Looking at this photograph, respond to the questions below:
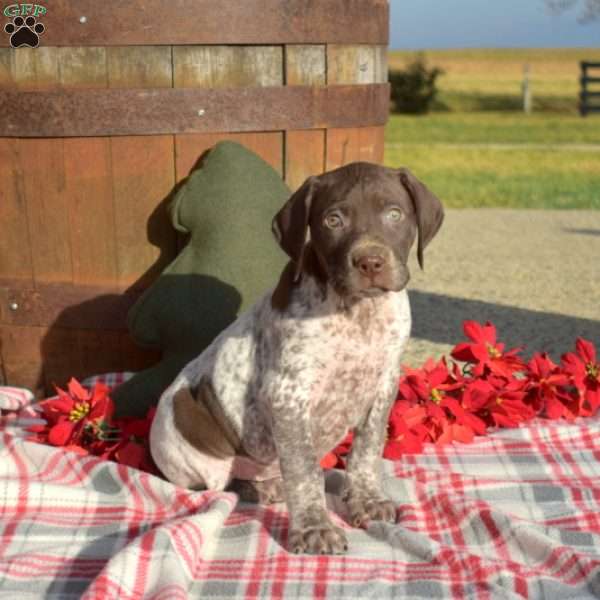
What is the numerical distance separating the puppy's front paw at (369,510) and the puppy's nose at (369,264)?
0.91 meters

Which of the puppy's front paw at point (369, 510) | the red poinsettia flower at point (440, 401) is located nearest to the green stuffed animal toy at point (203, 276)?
the red poinsettia flower at point (440, 401)

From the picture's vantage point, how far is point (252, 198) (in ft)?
13.9

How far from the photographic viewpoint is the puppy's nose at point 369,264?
9.00 ft

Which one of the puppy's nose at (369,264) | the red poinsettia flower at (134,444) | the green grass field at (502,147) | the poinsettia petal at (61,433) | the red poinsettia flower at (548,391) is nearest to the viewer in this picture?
the puppy's nose at (369,264)

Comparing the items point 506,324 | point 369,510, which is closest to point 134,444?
point 369,510

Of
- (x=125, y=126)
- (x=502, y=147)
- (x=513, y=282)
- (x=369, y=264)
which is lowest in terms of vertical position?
(x=502, y=147)

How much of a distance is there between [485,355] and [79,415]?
1.67 metres

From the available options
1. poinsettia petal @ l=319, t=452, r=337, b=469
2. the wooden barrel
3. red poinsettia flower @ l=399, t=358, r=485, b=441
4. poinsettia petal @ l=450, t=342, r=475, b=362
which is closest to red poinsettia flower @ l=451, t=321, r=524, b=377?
poinsettia petal @ l=450, t=342, r=475, b=362

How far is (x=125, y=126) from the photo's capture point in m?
4.14

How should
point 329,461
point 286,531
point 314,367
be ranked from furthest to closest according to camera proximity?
point 329,461
point 286,531
point 314,367

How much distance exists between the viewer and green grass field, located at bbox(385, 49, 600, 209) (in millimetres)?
12156

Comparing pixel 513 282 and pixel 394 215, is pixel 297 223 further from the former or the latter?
pixel 513 282

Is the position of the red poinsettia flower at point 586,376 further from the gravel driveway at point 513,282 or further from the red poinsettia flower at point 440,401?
the gravel driveway at point 513,282

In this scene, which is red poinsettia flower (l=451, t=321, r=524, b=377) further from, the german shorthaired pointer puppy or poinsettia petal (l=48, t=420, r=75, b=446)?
poinsettia petal (l=48, t=420, r=75, b=446)
